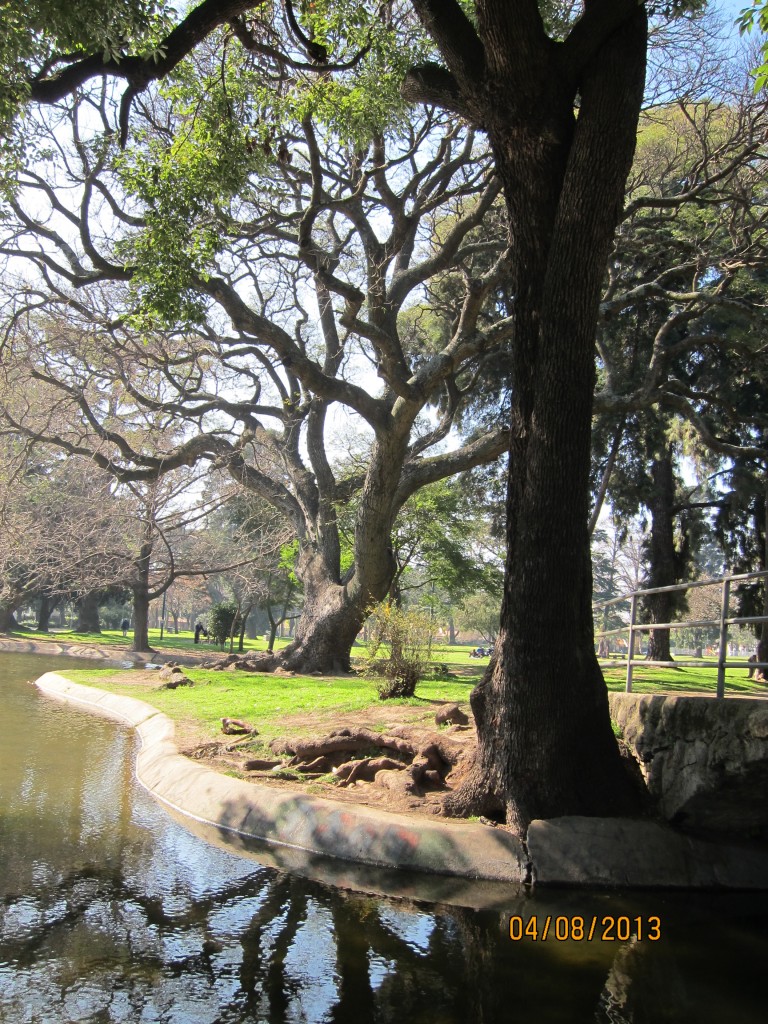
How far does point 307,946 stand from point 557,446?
440 centimetres

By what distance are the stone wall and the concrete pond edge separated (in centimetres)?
23

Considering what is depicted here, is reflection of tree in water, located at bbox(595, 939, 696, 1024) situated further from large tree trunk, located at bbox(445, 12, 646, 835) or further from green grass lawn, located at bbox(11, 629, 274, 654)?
green grass lawn, located at bbox(11, 629, 274, 654)

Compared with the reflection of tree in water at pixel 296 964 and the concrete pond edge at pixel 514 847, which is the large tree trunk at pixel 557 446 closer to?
the concrete pond edge at pixel 514 847

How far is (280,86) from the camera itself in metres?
10.7

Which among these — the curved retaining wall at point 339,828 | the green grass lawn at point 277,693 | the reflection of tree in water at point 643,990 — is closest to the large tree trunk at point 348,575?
the green grass lawn at point 277,693

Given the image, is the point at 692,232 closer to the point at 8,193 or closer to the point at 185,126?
the point at 185,126

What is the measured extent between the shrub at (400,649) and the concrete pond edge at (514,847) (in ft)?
17.6

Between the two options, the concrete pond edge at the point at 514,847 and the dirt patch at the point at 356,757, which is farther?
the dirt patch at the point at 356,757

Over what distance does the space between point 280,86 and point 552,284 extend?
5.88 m

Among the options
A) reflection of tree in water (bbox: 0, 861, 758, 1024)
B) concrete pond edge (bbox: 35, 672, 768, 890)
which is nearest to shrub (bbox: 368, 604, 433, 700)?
concrete pond edge (bbox: 35, 672, 768, 890)

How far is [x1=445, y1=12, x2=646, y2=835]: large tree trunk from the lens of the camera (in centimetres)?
693

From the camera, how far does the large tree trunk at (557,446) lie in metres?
6.93

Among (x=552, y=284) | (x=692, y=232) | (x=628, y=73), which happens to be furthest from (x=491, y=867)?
(x=692, y=232)
